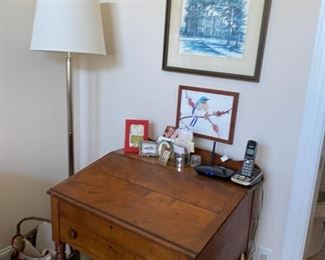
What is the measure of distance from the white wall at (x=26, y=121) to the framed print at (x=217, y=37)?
2.37 feet

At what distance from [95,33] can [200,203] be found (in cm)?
94

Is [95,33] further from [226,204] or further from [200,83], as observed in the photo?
[226,204]

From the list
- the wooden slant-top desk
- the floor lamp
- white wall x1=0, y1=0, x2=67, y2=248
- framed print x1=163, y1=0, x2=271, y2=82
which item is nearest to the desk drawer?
the wooden slant-top desk

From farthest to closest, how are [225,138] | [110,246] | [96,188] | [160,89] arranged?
[160,89]
[225,138]
[96,188]
[110,246]

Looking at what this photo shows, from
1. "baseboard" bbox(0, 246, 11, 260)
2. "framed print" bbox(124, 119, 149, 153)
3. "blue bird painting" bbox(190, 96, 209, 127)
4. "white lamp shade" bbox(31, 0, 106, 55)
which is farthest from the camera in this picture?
"baseboard" bbox(0, 246, 11, 260)

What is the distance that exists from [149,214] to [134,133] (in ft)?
2.00

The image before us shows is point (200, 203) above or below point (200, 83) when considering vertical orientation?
below

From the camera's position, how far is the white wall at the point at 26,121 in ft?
5.35

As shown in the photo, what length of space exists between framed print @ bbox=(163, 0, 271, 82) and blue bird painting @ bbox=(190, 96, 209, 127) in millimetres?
130

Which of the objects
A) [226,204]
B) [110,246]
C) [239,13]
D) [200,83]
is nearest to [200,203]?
[226,204]

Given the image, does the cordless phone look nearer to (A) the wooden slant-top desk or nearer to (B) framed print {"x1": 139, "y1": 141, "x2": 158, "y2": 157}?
(A) the wooden slant-top desk

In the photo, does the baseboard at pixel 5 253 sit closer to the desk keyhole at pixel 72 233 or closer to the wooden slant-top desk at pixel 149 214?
the wooden slant-top desk at pixel 149 214

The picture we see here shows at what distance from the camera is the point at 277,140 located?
1423mm

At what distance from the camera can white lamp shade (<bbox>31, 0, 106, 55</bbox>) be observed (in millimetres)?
1441
